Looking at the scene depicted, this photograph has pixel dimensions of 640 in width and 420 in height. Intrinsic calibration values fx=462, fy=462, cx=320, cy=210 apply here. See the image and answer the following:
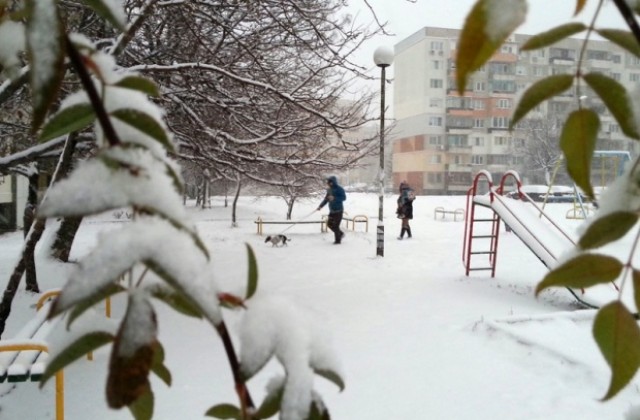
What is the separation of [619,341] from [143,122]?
34 cm

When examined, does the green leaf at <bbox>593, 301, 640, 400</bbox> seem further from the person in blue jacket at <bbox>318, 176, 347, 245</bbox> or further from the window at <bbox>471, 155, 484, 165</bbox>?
the window at <bbox>471, 155, 484, 165</bbox>

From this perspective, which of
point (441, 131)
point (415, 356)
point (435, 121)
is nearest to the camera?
point (415, 356)

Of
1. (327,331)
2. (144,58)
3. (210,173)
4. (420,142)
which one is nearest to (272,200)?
(420,142)

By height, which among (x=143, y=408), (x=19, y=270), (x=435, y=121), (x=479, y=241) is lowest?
(x=479, y=241)

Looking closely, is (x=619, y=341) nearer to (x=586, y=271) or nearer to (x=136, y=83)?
(x=586, y=271)

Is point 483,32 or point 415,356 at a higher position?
point 483,32

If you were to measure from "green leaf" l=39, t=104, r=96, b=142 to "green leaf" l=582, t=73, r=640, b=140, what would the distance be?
0.32 m

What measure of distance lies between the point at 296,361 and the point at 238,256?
10.6 m

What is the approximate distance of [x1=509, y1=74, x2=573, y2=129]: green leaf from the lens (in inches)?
12.5

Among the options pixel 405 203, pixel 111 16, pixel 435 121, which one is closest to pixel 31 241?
pixel 111 16

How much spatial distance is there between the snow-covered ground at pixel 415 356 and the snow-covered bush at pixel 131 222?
7 cm

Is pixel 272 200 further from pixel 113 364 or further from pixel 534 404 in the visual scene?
pixel 113 364

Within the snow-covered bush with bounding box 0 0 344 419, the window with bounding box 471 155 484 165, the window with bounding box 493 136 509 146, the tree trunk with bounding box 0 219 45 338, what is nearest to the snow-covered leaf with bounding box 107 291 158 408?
the snow-covered bush with bounding box 0 0 344 419

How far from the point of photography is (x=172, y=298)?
0.27 m
